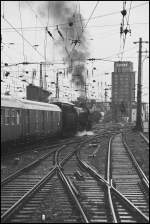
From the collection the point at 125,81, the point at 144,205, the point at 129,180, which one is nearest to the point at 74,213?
the point at 144,205

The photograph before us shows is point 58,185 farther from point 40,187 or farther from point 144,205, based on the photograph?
point 144,205

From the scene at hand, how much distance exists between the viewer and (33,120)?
2434 cm

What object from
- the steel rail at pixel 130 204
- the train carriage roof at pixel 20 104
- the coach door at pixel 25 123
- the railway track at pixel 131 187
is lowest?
the railway track at pixel 131 187

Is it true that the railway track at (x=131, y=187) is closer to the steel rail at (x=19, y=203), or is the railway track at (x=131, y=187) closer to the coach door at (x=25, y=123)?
the steel rail at (x=19, y=203)

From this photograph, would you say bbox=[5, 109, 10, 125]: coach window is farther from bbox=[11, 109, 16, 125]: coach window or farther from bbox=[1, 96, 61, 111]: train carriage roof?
bbox=[11, 109, 16, 125]: coach window

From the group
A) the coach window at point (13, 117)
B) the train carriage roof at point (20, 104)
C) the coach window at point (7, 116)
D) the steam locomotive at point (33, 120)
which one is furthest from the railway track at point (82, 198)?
the coach window at point (13, 117)

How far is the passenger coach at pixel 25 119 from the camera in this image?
18850 mm

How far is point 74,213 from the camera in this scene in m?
8.23

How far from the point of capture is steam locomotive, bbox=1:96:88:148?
62.6 feet

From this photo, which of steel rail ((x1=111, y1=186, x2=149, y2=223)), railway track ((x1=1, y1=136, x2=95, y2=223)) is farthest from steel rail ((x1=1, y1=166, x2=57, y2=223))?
steel rail ((x1=111, y1=186, x2=149, y2=223))

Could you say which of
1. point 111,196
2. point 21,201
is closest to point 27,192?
point 21,201

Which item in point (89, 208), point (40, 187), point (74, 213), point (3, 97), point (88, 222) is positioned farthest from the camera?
point (3, 97)

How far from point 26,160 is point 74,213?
10.1 metres

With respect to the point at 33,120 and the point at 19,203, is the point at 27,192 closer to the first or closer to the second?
the point at 19,203
